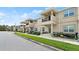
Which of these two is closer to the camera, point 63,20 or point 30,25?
point 63,20

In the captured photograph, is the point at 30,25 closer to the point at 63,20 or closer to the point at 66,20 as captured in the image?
the point at 63,20

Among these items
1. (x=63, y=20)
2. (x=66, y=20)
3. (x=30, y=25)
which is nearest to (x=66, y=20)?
(x=66, y=20)

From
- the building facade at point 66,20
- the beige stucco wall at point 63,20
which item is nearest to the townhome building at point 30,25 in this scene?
the building facade at point 66,20

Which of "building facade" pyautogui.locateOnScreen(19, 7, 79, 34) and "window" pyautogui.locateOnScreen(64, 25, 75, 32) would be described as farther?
"window" pyautogui.locateOnScreen(64, 25, 75, 32)

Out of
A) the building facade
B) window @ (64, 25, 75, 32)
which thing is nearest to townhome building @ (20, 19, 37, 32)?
the building facade

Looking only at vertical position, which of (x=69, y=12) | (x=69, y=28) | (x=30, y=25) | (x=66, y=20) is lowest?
(x=69, y=28)

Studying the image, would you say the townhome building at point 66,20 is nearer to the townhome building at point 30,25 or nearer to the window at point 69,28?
the window at point 69,28

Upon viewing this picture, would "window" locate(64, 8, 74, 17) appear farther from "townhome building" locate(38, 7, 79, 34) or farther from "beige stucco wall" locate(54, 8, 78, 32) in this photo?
"beige stucco wall" locate(54, 8, 78, 32)

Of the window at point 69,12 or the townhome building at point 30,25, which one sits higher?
the window at point 69,12

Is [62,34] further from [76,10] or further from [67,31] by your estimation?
[76,10]

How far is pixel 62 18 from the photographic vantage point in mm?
26172

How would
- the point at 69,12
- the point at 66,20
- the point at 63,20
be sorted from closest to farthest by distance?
the point at 69,12 → the point at 66,20 → the point at 63,20

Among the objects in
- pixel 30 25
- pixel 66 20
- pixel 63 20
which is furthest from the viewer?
pixel 30 25
